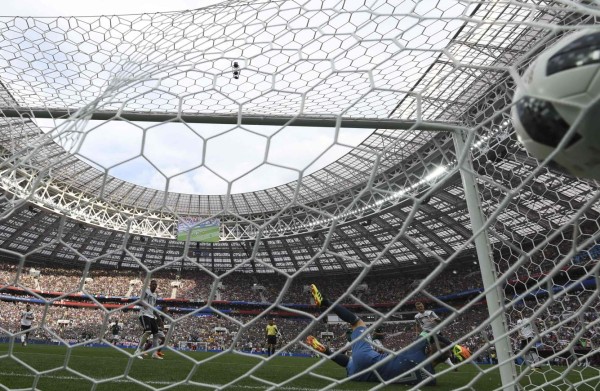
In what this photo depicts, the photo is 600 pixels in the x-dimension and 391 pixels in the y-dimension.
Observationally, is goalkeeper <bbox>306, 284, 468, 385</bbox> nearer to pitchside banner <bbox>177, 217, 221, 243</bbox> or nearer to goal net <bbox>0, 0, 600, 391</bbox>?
goal net <bbox>0, 0, 600, 391</bbox>

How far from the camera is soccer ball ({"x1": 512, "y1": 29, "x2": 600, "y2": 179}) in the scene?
1.33m

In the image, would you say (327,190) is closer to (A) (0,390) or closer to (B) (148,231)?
(B) (148,231)

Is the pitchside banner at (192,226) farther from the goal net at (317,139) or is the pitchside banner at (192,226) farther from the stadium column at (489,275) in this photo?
the stadium column at (489,275)

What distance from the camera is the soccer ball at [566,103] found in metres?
1.33

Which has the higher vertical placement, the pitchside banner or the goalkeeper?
the pitchside banner

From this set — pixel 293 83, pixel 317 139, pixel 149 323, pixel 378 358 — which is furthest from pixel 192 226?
pixel 149 323

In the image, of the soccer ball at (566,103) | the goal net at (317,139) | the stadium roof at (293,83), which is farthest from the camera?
the stadium roof at (293,83)

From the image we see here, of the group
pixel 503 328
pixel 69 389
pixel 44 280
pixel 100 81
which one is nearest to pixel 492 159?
pixel 503 328

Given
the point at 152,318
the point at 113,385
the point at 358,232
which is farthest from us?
the point at 358,232

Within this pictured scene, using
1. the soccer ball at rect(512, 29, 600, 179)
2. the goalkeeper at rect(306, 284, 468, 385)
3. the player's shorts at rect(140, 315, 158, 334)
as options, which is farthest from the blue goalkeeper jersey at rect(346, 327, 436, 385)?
the player's shorts at rect(140, 315, 158, 334)

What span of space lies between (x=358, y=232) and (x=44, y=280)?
2003cm

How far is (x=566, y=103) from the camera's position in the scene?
137cm

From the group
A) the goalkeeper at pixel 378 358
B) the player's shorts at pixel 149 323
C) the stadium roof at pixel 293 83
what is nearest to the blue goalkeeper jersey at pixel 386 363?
the goalkeeper at pixel 378 358

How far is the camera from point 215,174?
91.0 inches
